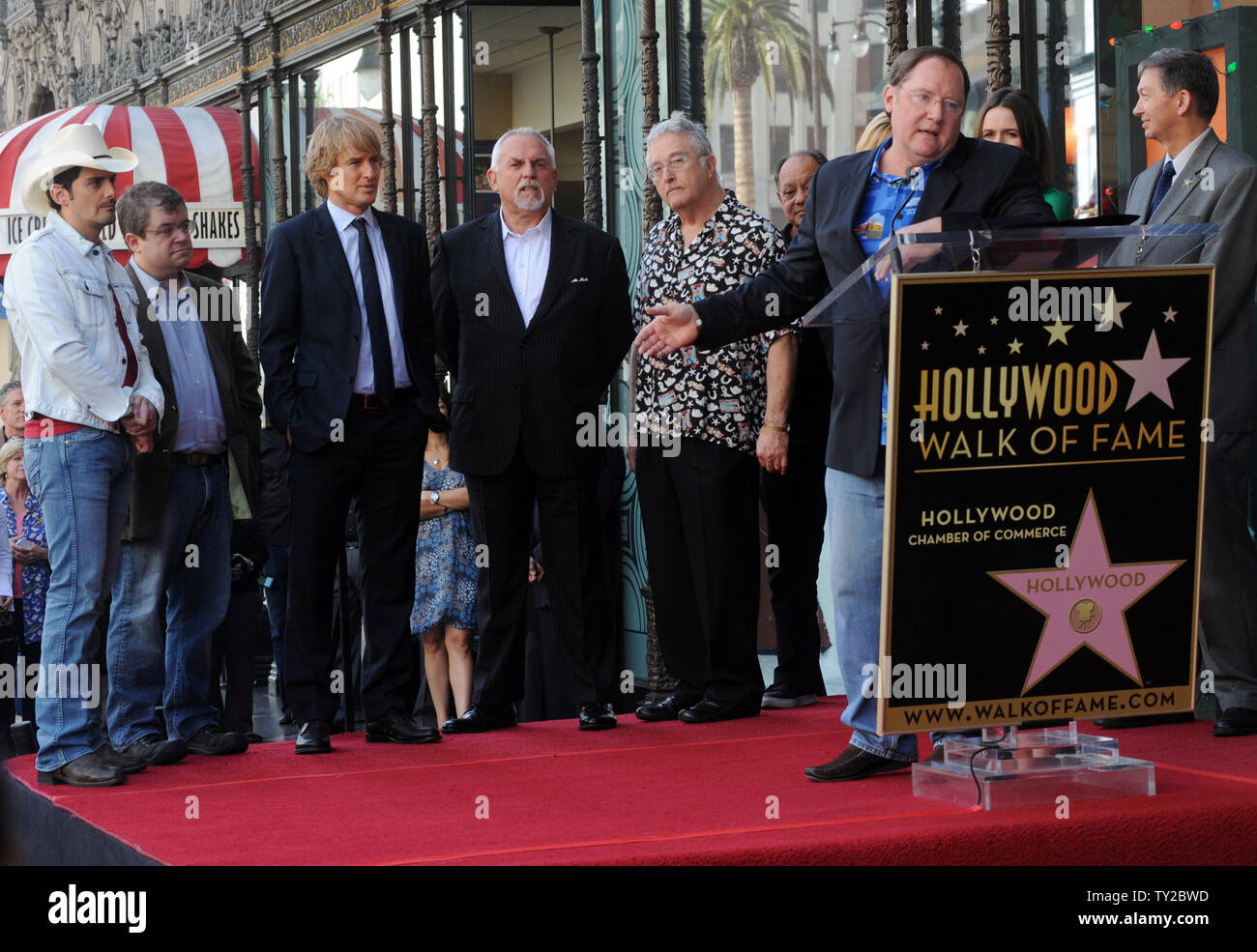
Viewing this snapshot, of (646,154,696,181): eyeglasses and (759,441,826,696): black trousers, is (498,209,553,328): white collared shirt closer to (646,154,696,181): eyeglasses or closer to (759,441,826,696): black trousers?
(646,154,696,181): eyeglasses

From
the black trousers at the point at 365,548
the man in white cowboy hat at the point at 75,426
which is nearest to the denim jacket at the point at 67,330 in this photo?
the man in white cowboy hat at the point at 75,426

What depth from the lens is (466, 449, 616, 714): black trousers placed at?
5.72 metres

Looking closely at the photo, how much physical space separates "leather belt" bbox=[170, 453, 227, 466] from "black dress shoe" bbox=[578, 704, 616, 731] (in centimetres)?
149

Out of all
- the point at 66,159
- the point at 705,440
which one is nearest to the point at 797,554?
the point at 705,440

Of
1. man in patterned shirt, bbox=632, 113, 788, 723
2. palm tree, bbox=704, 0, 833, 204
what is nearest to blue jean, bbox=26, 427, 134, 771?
man in patterned shirt, bbox=632, 113, 788, 723

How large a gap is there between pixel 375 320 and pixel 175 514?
0.89m

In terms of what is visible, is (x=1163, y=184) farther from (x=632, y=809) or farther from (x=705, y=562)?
(x=632, y=809)

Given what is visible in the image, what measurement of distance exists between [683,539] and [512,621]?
2.15ft

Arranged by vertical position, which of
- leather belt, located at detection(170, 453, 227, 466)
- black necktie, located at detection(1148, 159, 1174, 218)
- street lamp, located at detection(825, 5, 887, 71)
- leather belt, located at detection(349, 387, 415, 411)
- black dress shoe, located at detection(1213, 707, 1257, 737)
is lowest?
black dress shoe, located at detection(1213, 707, 1257, 737)

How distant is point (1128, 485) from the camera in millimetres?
3965

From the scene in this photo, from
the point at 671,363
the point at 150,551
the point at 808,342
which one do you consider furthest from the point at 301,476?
the point at 808,342

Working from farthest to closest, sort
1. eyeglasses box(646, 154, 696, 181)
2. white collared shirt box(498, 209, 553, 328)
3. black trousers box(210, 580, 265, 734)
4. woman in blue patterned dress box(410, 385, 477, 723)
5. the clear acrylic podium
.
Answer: woman in blue patterned dress box(410, 385, 477, 723), black trousers box(210, 580, 265, 734), white collared shirt box(498, 209, 553, 328), eyeglasses box(646, 154, 696, 181), the clear acrylic podium
